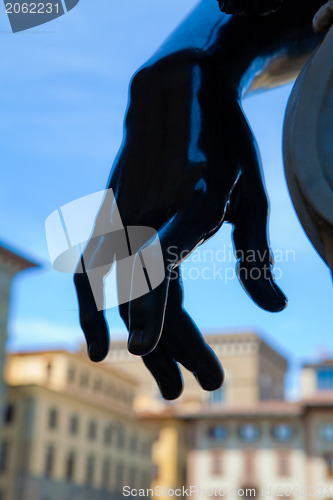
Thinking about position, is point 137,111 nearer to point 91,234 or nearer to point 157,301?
point 91,234

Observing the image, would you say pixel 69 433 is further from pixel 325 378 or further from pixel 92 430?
pixel 325 378

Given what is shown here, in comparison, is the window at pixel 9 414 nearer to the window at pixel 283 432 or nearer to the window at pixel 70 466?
the window at pixel 70 466

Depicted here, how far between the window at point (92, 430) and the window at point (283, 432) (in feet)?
32.8

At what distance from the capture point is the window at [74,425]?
37.8 meters

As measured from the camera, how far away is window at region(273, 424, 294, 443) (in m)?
38.8

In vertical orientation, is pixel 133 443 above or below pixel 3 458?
above

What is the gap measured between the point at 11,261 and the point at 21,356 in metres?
9.81

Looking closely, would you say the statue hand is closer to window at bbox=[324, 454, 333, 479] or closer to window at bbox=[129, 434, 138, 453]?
window at bbox=[324, 454, 333, 479]

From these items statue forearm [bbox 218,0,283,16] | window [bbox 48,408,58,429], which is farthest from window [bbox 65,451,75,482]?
statue forearm [bbox 218,0,283,16]

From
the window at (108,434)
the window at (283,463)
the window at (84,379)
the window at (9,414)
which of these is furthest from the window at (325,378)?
the window at (9,414)

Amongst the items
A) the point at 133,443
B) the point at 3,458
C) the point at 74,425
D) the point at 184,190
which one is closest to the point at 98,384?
the point at 74,425

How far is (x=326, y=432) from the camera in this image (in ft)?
121

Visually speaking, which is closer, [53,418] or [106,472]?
[53,418]

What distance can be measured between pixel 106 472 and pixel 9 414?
832cm
